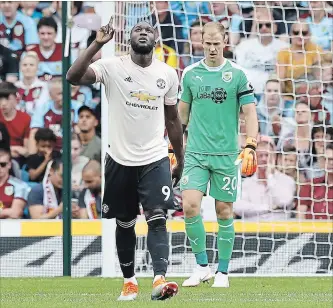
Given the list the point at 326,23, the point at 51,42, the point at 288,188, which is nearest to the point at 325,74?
the point at 326,23

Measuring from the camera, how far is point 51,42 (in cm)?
1410

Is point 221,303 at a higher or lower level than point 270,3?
lower

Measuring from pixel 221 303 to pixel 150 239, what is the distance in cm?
68

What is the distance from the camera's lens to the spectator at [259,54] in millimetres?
13141

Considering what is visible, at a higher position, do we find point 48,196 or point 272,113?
point 272,113

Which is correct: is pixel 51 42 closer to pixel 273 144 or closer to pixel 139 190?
pixel 273 144

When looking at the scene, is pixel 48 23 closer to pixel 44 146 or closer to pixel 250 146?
pixel 44 146

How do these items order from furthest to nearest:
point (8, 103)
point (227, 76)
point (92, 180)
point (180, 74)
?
point (8, 103), point (92, 180), point (180, 74), point (227, 76)

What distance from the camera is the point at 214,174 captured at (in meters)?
9.24

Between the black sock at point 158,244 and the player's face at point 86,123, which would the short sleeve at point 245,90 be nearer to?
the black sock at point 158,244

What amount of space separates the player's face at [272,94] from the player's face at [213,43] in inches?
158

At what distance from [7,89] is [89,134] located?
4.41ft

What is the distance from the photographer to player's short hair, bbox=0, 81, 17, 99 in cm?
1382

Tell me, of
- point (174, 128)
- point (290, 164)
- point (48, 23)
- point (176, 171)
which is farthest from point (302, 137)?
point (174, 128)
